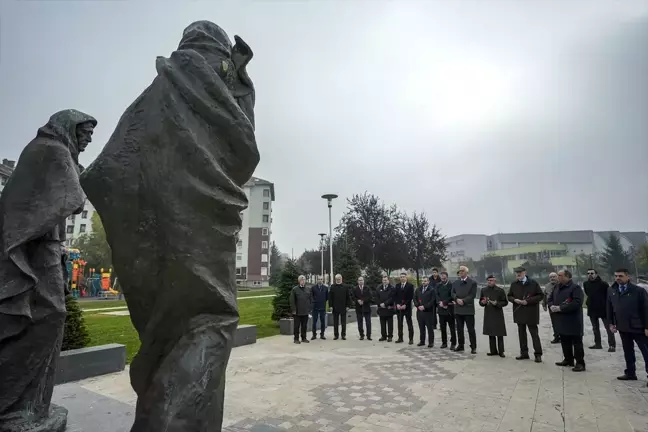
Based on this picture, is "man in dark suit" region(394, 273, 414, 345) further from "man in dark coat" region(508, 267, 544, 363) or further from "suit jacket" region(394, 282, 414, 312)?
"man in dark coat" region(508, 267, 544, 363)

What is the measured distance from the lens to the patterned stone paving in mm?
4918

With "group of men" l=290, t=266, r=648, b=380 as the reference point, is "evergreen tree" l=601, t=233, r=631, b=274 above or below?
above

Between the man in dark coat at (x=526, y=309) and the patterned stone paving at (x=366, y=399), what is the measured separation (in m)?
2.21

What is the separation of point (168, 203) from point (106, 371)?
688 cm

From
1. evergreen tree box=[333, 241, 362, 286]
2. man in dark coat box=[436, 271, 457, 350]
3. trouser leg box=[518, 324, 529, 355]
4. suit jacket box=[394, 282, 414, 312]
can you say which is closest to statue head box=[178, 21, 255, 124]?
trouser leg box=[518, 324, 529, 355]

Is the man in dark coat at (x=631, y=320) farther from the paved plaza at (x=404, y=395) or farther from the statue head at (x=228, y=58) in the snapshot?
the statue head at (x=228, y=58)

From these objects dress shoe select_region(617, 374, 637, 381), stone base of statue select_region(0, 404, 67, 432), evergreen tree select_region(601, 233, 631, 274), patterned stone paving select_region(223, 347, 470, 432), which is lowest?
dress shoe select_region(617, 374, 637, 381)

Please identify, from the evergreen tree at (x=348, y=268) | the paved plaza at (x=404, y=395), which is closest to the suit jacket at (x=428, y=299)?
the paved plaza at (x=404, y=395)

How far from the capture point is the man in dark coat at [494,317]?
31.5 ft

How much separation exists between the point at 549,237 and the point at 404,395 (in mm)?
102173

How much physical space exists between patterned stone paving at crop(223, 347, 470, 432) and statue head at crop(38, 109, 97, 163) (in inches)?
115

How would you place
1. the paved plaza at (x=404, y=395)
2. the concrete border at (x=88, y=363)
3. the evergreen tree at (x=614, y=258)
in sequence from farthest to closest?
the evergreen tree at (x=614, y=258) → the concrete border at (x=88, y=363) → the paved plaza at (x=404, y=395)

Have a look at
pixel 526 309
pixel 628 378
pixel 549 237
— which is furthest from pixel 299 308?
pixel 549 237

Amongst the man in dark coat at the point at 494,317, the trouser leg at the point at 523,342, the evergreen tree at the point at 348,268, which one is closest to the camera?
the trouser leg at the point at 523,342
